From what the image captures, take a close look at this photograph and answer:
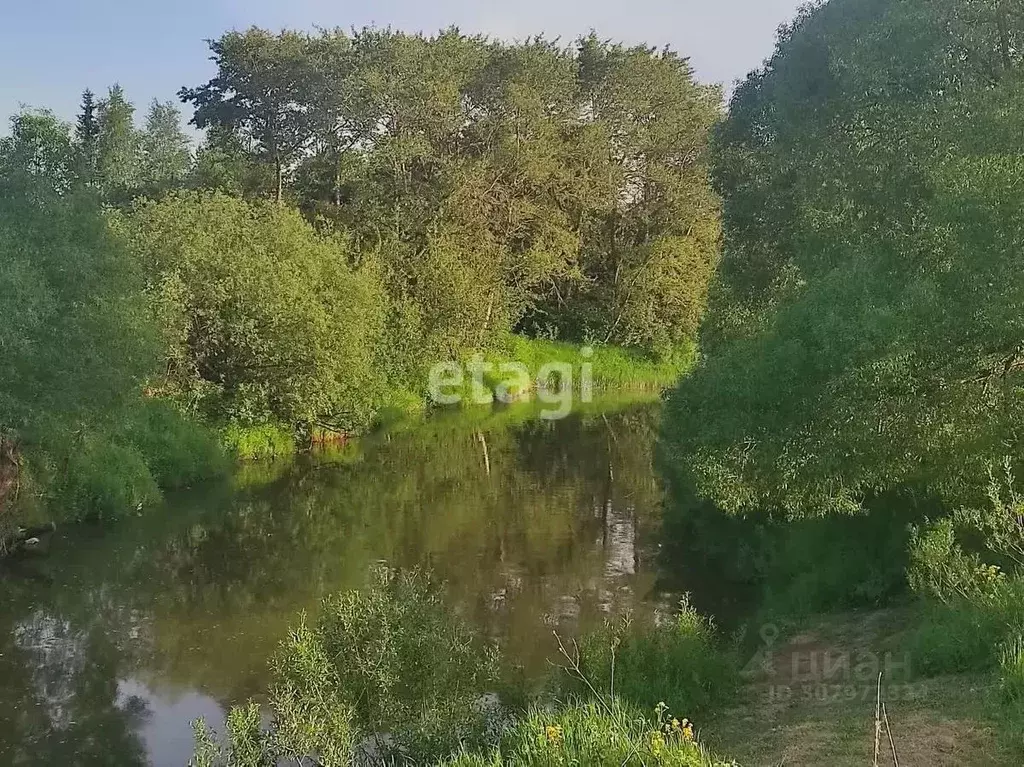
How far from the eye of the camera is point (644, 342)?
5203cm

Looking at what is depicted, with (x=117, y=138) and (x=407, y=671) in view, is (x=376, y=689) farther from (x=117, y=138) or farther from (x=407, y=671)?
(x=117, y=138)

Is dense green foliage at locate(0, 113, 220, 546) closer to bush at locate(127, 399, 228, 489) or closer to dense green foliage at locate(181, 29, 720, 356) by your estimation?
bush at locate(127, 399, 228, 489)

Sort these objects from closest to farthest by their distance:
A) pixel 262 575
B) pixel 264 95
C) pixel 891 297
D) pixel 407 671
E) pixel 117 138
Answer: pixel 407 671 < pixel 891 297 < pixel 262 575 < pixel 264 95 < pixel 117 138

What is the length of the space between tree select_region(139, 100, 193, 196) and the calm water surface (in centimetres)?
2066

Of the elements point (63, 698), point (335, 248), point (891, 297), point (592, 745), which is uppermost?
point (335, 248)

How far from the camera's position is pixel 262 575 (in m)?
17.8

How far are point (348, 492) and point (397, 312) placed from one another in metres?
14.4

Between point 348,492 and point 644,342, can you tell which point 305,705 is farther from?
point 644,342

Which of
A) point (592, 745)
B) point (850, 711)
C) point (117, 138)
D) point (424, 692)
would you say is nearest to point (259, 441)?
A: point (424, 692)

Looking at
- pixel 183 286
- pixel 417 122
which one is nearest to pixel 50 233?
pixel 183 286

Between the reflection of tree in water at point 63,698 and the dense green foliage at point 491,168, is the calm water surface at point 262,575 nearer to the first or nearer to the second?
the reflection of tree in water at point 63,698

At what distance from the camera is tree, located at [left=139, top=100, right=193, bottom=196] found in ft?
144

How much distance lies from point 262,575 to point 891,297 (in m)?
12.1

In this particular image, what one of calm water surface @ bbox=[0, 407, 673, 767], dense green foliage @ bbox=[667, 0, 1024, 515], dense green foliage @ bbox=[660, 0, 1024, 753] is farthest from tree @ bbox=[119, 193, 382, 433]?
dense green foliage @ bbox=[667, 0, 1024, 515]
